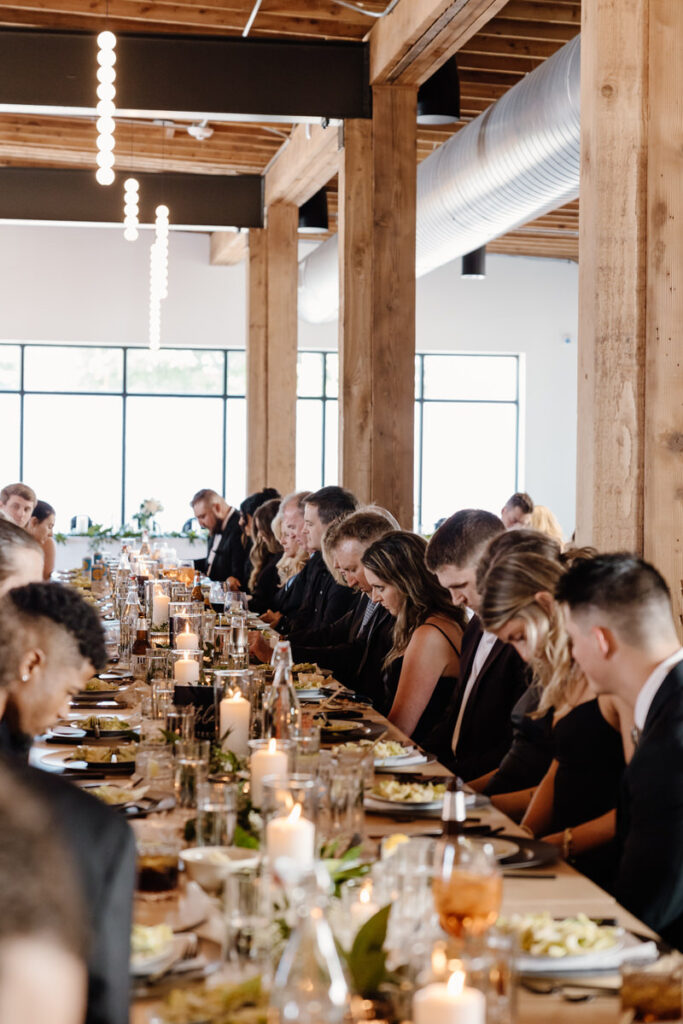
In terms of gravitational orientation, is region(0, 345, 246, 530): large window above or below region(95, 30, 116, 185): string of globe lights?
below

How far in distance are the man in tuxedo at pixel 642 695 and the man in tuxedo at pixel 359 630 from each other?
249 centimetres

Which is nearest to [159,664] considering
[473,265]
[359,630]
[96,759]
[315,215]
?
[96,759]

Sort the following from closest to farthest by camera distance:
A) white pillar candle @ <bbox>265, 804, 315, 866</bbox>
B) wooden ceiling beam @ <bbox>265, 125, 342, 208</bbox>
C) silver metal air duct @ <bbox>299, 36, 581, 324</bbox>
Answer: white pillar candle @ <bbox>265, 804, 315, 866</bbox> < silver metal air duct @ <bbox>299, 36, 581, 324</bbox> < wooden ceiling beam @ <bbox>265, 125, 342, 208</bbox>

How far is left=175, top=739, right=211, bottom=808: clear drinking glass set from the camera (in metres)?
2.37

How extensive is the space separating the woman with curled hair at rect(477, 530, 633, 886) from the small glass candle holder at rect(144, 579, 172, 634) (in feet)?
8.00

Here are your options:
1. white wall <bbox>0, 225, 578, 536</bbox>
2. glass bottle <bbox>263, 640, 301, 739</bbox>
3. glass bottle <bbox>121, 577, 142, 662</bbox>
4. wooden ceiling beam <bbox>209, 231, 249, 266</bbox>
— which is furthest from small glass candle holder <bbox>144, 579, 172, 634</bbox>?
white wall <bbox>0, 225, 578, 536</bbox>

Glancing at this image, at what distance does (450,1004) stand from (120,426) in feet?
47.7

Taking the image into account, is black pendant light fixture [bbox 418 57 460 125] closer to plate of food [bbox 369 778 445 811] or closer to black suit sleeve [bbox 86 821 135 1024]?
plate of food [bbox 369 778 445 811]

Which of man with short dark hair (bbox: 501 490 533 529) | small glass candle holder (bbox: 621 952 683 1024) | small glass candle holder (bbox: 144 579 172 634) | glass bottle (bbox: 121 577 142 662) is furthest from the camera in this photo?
man with short dark hair (bbox: 501 490 533 529)

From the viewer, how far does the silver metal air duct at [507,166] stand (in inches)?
251

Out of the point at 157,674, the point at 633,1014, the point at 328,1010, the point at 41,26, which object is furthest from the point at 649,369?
the point at 41,26

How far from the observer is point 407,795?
8.61 ft

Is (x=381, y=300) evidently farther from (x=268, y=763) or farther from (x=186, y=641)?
(x=268, y=763)

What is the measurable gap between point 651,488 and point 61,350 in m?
12.4
